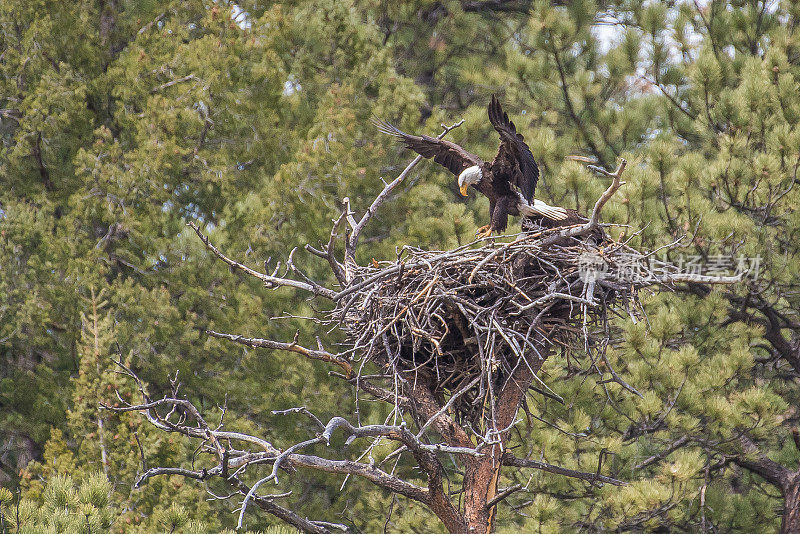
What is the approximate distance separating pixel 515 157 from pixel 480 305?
972 mm

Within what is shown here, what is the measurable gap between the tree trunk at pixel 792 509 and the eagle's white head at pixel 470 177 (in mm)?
3220

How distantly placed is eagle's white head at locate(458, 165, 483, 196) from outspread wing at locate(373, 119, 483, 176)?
0.15 metres

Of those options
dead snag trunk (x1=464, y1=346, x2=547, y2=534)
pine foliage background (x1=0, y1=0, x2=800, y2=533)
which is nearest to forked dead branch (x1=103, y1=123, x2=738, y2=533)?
dead snag trunk (x1=464, y1=346, x2=547, y2=534)

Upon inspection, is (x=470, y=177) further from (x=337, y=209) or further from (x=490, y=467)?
(x=337, y=209)

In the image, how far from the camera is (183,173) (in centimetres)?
1071

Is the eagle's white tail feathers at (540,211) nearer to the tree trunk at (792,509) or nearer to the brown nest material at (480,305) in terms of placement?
the brown nest material at (480,305)

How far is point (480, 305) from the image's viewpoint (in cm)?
473

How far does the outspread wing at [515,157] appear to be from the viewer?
5059 millimetres

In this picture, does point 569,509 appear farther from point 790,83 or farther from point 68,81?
point 68,81

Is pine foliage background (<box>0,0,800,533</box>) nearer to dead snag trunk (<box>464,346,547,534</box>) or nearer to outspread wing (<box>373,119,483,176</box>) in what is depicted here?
outspread wing (<box>373,119,483,176</box>)

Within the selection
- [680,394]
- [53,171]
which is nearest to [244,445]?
[53,171]

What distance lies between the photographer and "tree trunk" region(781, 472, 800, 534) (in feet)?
21.6

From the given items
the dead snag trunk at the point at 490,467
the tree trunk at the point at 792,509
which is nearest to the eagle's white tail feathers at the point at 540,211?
the dead snag trunk at the point at 490,467

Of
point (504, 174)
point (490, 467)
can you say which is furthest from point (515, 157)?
point (490, 467)
